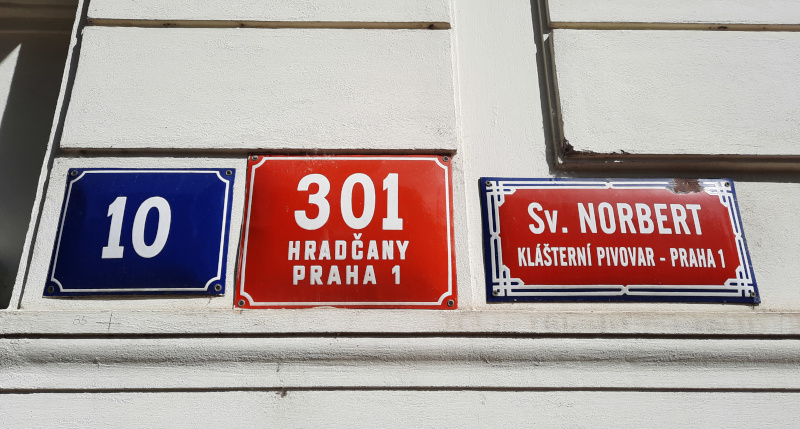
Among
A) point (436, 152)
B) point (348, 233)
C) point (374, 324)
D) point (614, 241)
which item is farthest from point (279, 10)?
point (614, 241)

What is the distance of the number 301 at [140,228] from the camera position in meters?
2.28

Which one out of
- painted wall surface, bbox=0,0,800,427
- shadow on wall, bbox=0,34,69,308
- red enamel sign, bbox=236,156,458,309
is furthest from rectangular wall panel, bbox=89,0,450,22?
red enamel sign, bbox=236,156,458,309

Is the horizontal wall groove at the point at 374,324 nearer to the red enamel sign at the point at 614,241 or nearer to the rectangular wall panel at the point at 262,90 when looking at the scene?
the red enamel sign at the point at 614,241

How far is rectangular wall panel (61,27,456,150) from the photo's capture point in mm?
2504

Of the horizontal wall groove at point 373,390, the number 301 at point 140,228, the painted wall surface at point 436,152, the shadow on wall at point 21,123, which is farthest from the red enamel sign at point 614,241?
the shadow on wall at point 21,123

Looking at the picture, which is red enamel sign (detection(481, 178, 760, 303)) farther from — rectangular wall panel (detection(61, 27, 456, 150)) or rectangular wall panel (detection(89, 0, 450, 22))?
rectangular wall panel (detection(89, 0, 450, 22))

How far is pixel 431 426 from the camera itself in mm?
2039

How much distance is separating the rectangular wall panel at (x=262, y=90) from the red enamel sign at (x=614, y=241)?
45 centimetres

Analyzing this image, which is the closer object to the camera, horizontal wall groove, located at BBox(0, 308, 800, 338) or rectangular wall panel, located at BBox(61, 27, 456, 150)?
horizontal wall groove, located at BBox(0, 308, 800, 338)

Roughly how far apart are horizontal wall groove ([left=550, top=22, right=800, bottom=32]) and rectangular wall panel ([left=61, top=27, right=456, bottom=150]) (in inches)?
25.1

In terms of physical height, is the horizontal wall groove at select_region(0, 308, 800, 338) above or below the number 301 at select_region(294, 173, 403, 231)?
below

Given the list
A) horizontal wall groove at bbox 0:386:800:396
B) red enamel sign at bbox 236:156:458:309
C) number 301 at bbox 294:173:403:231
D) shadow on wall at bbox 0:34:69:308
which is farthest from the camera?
shadow on wall at bbox 0:34:69:308

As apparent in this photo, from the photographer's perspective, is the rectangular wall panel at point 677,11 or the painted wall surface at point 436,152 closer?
the painted wall surface at point 436,152

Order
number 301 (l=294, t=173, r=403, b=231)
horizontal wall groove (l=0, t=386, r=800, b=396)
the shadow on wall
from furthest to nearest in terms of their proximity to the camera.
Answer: the shadow on wall < number 301 (l=294, t=173, r=403, b=231) < horizontal wall groove (l=0, t=386, r=800, b=396)
